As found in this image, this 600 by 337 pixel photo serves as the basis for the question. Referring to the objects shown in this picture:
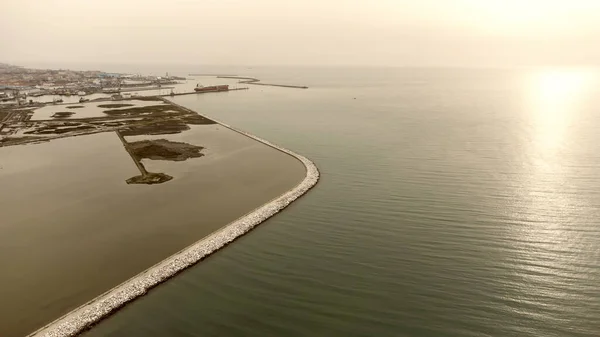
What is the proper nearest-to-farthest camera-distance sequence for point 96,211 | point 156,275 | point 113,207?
point 156,275, point 96,211, point 113,207

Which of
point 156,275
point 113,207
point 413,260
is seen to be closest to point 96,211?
point 113,207

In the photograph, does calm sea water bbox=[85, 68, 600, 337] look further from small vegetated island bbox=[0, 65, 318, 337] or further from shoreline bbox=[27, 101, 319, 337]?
small vegetated island bbox=[0, 65, 318, 337]

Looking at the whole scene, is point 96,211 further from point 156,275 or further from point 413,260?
point 413,260

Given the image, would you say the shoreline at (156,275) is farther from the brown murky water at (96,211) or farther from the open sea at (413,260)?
the brown murky water at (96,211)

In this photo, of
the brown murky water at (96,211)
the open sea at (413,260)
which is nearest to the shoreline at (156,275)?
the open sea at (413,260)

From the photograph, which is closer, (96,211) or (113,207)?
(96,211)

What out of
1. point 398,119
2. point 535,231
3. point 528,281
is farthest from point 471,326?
point 398,119
